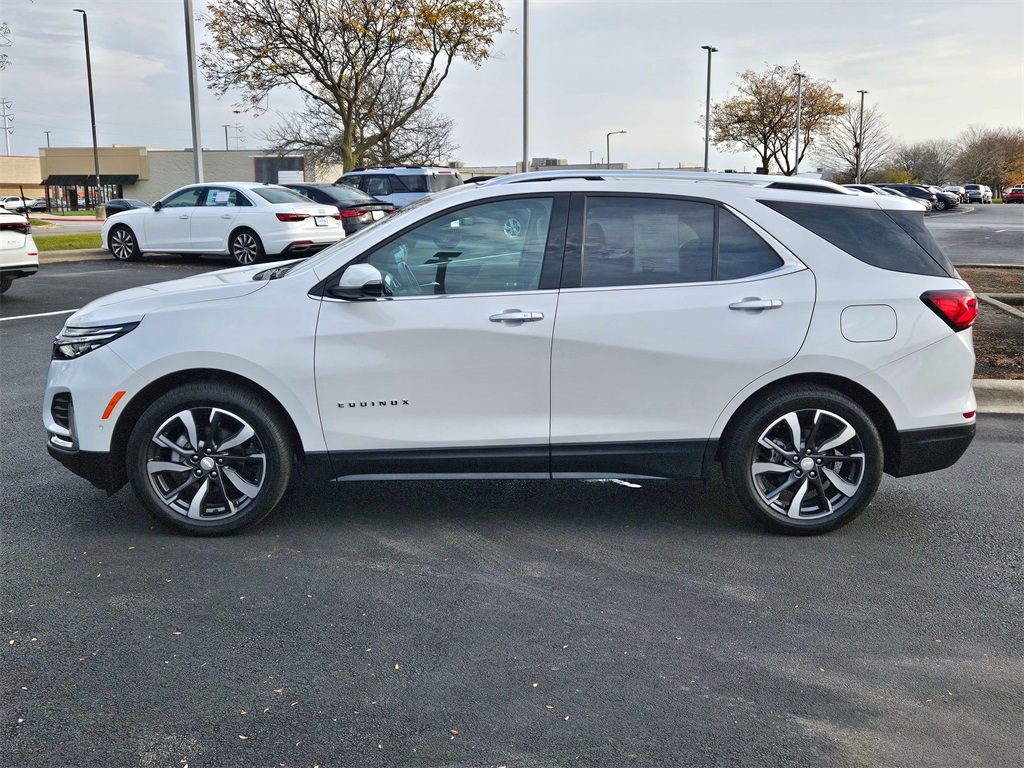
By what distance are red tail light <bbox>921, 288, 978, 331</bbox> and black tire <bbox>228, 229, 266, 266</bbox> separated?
14790 millimetres

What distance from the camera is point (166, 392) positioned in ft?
15.5

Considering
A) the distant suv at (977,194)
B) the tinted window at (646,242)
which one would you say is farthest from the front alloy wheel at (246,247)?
the distant suv at (977,194)

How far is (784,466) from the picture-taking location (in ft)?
15.6

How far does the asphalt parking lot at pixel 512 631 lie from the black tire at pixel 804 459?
7.0 inches

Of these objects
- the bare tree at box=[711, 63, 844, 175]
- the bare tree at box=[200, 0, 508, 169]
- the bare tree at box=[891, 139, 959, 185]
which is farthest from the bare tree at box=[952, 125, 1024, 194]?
the bare tree at box=[200, 0, 508, 169]

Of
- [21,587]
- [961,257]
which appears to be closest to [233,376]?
[21,587]

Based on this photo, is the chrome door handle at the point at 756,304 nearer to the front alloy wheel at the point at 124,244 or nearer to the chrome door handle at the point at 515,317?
the chrome door handle at the point at 515,317

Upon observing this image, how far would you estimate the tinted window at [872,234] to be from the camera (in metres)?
4.75

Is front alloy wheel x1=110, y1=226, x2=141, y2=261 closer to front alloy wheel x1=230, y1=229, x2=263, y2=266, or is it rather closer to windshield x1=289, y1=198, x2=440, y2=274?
front alloy wheel x1=230, y1=229, x2=263, y2=266

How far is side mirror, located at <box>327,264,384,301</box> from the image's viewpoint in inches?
178

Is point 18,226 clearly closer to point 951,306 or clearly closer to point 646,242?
point 646,242

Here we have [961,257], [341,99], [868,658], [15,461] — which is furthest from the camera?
[341,99]

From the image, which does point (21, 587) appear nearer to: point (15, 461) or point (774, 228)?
point (15, 461)

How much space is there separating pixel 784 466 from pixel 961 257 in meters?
19.9
